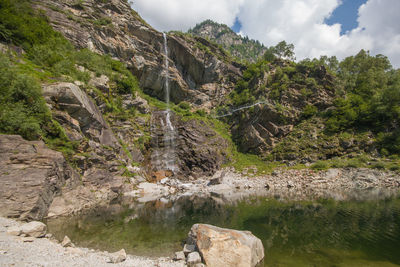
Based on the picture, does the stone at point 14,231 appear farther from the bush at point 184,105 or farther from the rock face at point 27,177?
the bush at point 184,105

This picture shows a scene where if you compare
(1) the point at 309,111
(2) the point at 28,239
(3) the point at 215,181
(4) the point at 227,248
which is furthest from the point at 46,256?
(1) the point at 309,111

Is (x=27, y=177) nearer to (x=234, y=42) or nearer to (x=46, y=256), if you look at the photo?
(x=46, y=256)

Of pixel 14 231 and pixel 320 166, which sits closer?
pixel 14 231

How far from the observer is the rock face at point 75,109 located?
18672 millimetres

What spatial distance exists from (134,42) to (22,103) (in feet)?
118

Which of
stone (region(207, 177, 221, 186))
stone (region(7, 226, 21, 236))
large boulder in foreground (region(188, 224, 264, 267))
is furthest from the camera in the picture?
stone (region(207, 177, 221, 186))

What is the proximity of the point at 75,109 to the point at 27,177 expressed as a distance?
10.4 meters

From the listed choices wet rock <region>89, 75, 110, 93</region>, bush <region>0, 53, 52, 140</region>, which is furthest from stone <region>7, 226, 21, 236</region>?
wet rock <region>89, 75, 110, 93</region>

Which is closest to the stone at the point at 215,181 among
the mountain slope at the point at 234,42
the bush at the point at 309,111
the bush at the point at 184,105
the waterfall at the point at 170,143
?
the waterfall at the point at 170,143

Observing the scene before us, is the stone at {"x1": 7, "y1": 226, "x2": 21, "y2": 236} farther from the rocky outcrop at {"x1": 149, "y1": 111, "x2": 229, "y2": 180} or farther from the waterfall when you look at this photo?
the waterfall

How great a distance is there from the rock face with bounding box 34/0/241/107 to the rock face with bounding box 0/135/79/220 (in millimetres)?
29087

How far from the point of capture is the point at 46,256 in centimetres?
594

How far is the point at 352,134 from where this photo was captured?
1234 inches

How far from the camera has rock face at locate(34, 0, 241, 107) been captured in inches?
1439
